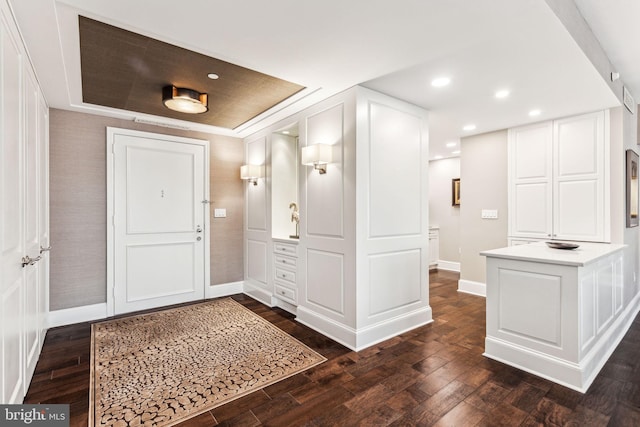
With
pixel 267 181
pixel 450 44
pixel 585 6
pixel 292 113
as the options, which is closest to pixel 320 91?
pixel 292 113

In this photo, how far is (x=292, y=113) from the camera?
3613 mm

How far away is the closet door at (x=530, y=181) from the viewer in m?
3.85

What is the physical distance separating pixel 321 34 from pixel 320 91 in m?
0.94

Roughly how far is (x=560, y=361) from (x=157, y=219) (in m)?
4.41

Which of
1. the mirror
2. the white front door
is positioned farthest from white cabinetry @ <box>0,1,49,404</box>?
the mirror

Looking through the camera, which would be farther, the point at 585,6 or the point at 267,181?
the point at 267,181

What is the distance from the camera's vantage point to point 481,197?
4.56m

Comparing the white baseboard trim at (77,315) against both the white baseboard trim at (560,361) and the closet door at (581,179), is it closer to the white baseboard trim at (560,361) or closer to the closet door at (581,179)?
the white baseboard trim at (560,361)

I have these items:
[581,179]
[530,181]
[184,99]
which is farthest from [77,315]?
[581,179]

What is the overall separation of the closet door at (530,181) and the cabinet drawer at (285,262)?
2.99 metres

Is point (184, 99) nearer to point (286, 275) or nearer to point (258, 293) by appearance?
point (286, 275)

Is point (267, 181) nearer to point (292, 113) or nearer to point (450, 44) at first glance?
point (292, 113)

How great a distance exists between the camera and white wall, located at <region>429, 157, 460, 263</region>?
6363 millimetres

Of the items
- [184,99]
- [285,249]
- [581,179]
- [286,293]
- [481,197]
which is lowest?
[286,293]
